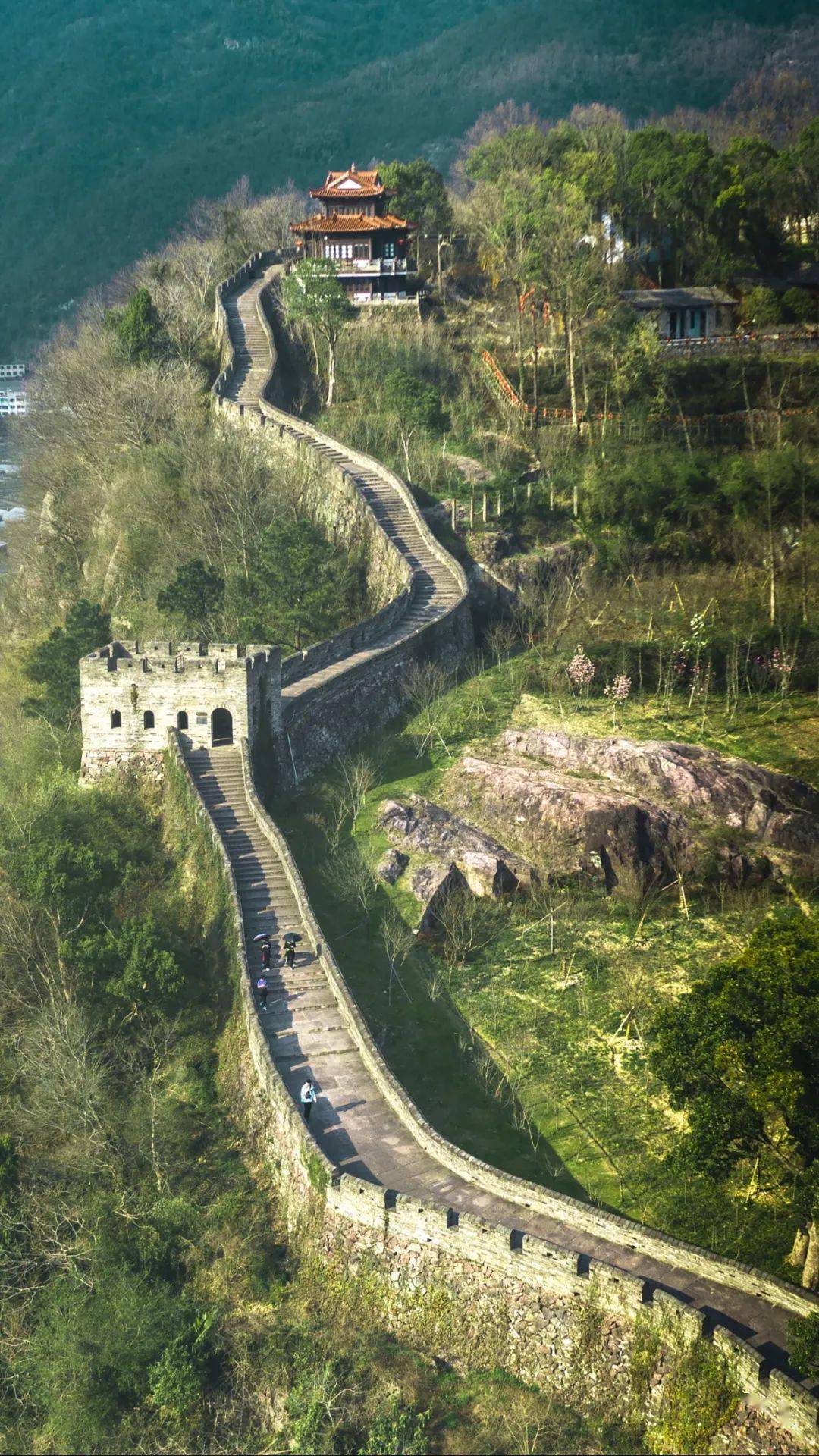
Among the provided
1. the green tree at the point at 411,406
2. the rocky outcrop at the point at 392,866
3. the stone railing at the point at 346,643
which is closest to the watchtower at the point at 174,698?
the stone railing at the point at 346,643

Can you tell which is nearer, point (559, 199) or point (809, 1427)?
point (809, 1427)

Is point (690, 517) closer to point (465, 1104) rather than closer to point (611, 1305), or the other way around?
point (465, 1104)

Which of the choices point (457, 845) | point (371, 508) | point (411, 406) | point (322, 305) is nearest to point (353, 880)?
point (457, 845)

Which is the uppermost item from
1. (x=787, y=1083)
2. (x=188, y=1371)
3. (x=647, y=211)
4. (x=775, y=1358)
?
(x=647, y=211)

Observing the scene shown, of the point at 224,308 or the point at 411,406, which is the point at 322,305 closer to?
the point at 411,406

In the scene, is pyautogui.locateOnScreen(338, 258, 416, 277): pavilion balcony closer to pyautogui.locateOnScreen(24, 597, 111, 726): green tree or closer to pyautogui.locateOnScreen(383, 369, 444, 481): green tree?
pyautogui.locateOnScreen(383, 369, 444, 481): green tree

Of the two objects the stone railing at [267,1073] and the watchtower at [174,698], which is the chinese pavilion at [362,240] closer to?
the watchtower at [174,698]

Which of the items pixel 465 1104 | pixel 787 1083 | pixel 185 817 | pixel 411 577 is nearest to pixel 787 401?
pixel 411 577
